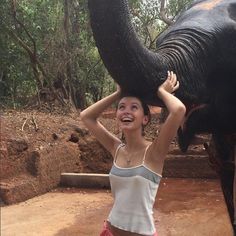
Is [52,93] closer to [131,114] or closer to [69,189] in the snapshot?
[69,189]

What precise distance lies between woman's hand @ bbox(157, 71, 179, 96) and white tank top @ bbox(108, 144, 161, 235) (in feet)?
1.06

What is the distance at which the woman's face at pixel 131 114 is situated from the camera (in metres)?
2.04

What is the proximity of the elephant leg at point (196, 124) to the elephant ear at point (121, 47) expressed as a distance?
525 mm

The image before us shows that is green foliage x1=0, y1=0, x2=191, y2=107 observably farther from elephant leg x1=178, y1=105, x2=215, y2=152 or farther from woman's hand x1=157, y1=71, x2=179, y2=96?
woman's hand x1=157, y1=71, x2=179, y2=96

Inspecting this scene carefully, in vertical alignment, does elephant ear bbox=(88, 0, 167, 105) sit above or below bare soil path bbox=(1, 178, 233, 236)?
above

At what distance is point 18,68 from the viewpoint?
11.2 metres

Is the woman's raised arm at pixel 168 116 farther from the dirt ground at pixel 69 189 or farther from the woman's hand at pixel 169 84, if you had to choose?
the dirt ground at pixel 69 189

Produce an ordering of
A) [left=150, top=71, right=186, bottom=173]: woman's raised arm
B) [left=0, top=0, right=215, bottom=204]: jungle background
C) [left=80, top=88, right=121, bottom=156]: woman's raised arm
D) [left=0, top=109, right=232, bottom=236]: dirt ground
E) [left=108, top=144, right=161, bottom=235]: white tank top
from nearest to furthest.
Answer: [left=150, top=71, right=186, bottom=173]: woman's raised arm, [left=108, top=144, right=161, bottom=235]: white tank top, [left=80, top=88, right=121, bottom=156]: woman's raised arm, [left=0, top=109, right=232, bottom=236]: dirt ground, [left=0, top=0, right=215, bottom=204]: jungle background

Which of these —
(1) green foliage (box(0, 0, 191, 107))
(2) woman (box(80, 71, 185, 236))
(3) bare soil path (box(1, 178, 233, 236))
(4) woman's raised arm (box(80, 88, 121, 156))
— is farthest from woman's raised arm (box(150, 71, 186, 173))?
(1) green foliage (box(0, 0, 191, 107))

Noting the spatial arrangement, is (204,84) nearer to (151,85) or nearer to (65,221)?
(151,85)

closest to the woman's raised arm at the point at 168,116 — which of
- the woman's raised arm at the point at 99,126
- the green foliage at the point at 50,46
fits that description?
the woman's raised arm at the point at 99,126

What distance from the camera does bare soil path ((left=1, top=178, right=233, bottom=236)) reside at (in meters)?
5.23

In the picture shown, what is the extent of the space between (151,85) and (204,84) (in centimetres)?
41

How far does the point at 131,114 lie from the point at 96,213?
411 centimetres
